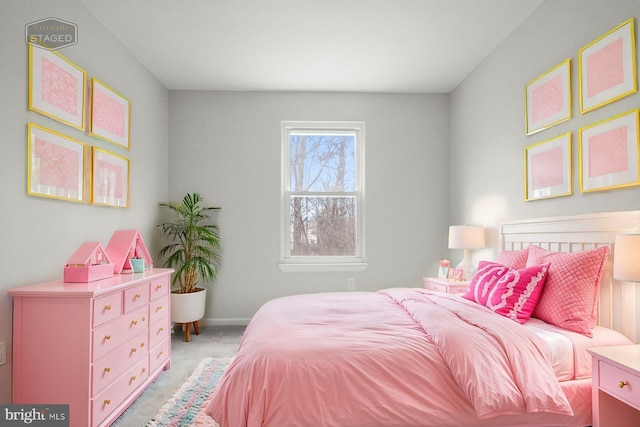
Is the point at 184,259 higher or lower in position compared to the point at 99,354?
higher

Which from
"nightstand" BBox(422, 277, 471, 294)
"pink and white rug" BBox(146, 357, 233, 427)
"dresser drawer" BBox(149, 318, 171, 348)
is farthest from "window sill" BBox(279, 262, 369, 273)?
"dresser drawer" BBox(149, 318, 171, 348)

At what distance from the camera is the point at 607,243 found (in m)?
2.14

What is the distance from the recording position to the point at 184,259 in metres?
4.18

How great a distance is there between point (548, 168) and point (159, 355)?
3.25 metres

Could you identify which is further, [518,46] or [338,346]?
[518,46]

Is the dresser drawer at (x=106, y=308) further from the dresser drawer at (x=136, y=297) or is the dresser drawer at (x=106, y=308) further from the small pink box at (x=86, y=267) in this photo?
the small pink box at (x=86, y=267)

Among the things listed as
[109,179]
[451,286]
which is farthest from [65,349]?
[451,286]

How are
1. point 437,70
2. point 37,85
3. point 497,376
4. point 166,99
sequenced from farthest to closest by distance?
point 166,99
point 437,70
point 37,85
point 497,376

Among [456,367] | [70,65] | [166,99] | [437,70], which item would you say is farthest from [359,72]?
[456,367]

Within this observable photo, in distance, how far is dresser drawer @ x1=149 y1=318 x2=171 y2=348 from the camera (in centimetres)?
286

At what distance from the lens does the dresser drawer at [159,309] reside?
2871mm

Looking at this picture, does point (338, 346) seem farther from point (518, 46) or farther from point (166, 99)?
point (166, 99)

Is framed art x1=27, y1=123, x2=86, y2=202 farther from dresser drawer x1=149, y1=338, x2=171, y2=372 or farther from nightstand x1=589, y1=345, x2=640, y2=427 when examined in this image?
nightstand x1=589, y1=345, x2=640, y2=427

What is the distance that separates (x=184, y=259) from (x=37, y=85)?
7.48ft
